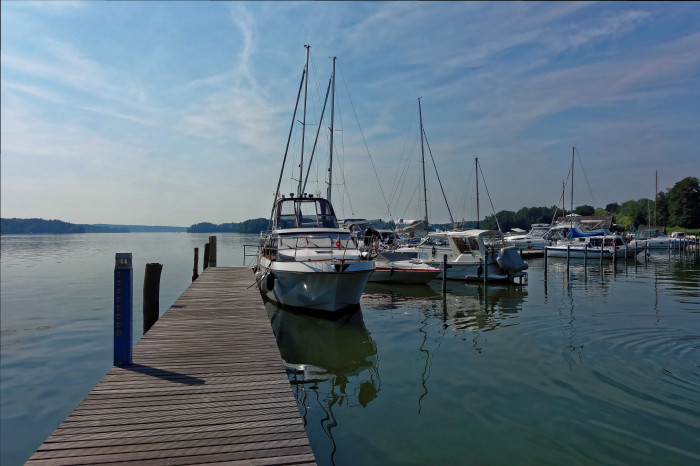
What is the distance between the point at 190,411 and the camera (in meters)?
4.48

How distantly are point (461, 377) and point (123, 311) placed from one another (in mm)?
6212

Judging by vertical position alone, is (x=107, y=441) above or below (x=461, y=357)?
above

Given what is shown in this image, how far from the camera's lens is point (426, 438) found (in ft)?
19.7

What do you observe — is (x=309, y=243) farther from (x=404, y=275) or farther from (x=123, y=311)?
(x=123, y=311)

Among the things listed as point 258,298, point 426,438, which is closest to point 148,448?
point 426,438

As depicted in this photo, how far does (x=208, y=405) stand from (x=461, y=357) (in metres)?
6.71

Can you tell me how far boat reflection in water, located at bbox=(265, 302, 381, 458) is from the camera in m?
6.91

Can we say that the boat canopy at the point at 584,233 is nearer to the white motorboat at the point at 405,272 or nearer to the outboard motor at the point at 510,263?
the outboard motor at the point at 510,263

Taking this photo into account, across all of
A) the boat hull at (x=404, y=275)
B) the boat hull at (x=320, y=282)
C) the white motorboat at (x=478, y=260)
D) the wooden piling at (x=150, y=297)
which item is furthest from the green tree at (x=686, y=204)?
the wooden piling at (x=150, y=297)

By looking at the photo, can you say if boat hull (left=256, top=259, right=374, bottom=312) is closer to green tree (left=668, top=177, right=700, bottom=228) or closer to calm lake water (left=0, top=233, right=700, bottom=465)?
calm lake water (left=0, top=233, right=700, bottom=465)

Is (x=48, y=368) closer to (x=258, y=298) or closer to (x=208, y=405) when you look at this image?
(x=258, y=298)

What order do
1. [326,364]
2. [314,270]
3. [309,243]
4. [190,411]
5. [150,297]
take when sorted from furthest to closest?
[309,243] < [314,270] < [150,297] < [326,364] < [190,411]

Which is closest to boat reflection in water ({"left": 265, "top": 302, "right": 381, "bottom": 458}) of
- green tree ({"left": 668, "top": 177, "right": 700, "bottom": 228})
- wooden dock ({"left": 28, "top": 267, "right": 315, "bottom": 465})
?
wooden dock ({"left": 28, "top": 267, "right": 315, "bottom": 465})

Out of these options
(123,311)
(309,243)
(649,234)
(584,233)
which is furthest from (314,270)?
(649,234)
